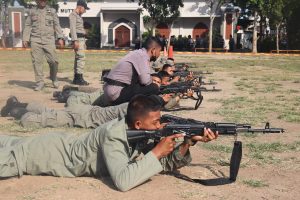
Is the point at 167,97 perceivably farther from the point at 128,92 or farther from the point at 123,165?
the point at 123,165

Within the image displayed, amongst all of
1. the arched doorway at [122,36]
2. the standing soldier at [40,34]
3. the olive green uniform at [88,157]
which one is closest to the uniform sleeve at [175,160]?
the olive green uniform at [88,157]

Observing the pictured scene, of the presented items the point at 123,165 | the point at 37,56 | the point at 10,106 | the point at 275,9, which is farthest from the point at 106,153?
the point at 275,9

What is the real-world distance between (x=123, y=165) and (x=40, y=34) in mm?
6726

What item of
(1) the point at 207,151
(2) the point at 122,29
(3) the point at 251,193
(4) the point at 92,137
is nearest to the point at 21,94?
(1) the point at 207,151

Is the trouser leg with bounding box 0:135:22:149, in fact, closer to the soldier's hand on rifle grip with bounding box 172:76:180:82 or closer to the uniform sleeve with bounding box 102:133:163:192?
the uniform sleeve with bounding box 102:133:163:192

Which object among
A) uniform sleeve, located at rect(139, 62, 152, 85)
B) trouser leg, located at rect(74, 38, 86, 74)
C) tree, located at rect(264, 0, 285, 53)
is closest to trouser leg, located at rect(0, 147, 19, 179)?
Result: uniform sleeve, located at rect(139, 62, 152, 85)

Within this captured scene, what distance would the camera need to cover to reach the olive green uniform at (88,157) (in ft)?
11.8

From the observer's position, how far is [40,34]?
968 centimetres

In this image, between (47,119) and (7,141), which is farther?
(47,119)

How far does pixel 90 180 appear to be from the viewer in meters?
4.03

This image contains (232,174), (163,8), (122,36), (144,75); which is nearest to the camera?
(232,174)

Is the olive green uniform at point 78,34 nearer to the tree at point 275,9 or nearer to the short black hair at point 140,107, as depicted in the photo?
the short black hair at point 140,107

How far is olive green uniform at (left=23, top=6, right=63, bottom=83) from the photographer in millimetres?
9680

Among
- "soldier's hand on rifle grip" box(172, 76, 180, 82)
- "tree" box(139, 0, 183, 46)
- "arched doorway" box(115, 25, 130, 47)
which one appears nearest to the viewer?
"soldier's hand on rifle grip" box(172, 76, 180, 82)
